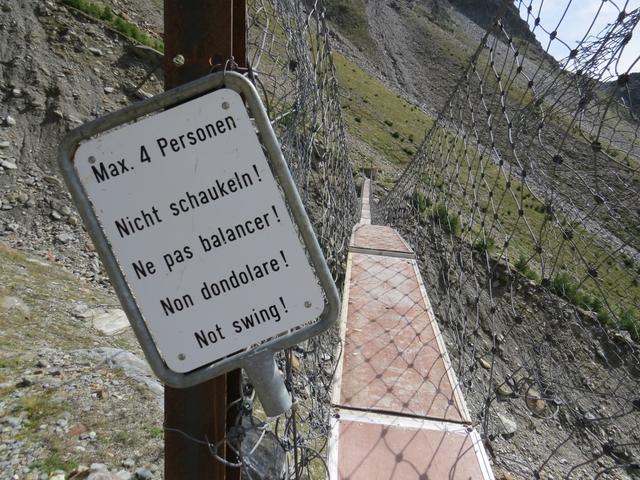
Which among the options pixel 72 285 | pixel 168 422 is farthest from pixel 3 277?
pixel 168 422

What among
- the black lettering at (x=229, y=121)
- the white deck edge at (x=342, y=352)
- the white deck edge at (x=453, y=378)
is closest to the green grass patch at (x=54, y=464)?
the white deck edge at (x=342, y=352)

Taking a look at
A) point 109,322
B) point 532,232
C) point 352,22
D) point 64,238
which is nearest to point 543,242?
point 532,232

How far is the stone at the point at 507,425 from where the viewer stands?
4.24 m

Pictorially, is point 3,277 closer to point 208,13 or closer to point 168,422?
point 168,422

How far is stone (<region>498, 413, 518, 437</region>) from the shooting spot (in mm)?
4245

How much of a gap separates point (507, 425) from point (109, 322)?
3.89m

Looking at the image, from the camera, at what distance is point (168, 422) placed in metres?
0.78

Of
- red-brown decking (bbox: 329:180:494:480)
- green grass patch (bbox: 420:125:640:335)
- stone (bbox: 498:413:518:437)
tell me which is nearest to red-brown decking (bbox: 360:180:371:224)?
green grass patch (bbox: 420:125:640:335)

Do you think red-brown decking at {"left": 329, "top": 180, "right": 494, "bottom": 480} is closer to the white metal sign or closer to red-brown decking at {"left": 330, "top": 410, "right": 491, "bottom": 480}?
red-brown decking at {"left": 330, "top": 410, "right": 491, "bottom": 480}

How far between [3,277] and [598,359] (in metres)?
8.59

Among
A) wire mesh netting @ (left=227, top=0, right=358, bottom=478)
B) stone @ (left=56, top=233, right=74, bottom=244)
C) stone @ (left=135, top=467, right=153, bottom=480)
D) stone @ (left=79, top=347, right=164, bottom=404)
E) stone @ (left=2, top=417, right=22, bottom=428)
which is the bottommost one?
stone @ (left=56, top=233, right=74, bottom=244)

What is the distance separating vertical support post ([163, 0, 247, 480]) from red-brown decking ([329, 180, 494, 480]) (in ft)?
1.99

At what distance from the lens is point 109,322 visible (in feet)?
9.89

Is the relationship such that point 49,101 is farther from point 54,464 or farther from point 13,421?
point 54,464
